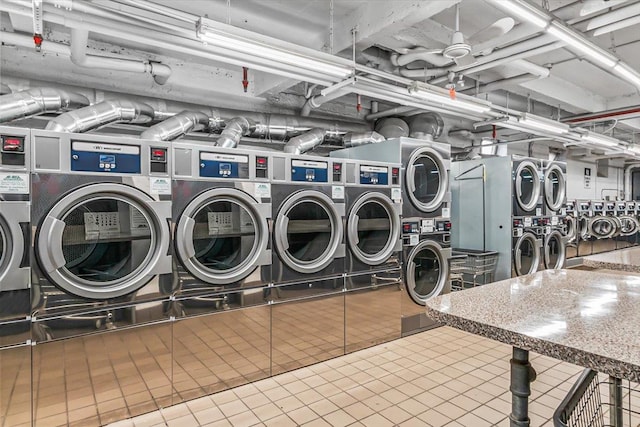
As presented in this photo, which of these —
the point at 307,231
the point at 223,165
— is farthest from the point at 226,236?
the point at 307,231

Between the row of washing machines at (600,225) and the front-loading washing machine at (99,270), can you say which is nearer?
the front-loading washing machine at (99,270)

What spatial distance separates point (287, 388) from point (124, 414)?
3.75 feet

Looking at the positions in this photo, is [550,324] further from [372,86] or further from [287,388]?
[372,86]

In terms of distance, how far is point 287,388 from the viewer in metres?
2.90

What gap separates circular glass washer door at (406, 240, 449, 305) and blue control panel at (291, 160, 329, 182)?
1416 mm

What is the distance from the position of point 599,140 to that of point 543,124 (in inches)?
75.8

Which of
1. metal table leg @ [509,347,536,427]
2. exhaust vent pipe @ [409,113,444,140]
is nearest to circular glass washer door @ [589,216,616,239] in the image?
exhaust vent pipe @ [409,113,444,140]

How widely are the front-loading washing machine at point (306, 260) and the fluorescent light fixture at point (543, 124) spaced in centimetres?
316

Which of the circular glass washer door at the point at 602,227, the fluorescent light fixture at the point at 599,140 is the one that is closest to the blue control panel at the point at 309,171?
the fluorescent light fixture at the point at 599,140

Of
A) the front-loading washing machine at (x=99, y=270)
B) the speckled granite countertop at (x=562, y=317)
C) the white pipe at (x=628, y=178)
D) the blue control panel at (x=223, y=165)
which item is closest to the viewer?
the speckled granite countertop at (x=562, y=317)

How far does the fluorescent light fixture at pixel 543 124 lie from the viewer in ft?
16.7

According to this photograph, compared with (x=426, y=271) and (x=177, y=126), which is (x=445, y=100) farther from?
(x=177, y=126)

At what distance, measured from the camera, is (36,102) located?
9.82ft

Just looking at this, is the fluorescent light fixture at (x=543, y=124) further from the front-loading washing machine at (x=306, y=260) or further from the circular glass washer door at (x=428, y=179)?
the front-loading washing machine at (x=306, y=260)
